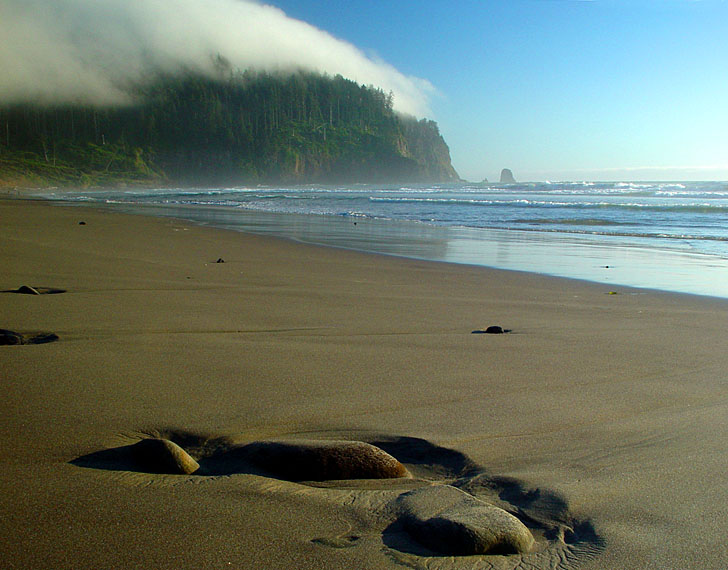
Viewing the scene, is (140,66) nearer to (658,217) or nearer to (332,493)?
(658,217)

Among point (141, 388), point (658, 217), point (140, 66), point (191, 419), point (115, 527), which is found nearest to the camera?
point (115, 527)

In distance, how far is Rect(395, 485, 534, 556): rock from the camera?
5.25ft

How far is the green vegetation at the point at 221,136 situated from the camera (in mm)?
83750

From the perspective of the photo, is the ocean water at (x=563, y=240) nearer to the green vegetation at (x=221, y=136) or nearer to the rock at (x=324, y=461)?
the rock at (x=324, y=461)

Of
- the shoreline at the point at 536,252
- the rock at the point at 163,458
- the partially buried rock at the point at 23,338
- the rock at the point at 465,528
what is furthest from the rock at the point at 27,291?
the shoreline at the point at 536,252

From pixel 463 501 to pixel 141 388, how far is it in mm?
1642

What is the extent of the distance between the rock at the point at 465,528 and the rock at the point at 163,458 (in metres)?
0.74

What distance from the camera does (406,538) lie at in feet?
5.49

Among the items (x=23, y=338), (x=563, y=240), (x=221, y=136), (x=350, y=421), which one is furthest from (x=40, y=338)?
(x=221, y=136)

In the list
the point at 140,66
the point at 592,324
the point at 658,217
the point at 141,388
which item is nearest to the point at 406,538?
the point at 141,388

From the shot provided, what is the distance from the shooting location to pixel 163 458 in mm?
2006

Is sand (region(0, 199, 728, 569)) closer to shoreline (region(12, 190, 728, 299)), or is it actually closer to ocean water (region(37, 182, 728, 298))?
shoreline (region(12, 190, 728, 299))

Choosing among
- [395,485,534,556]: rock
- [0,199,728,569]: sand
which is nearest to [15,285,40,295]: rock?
[0,199,728,569]: sand

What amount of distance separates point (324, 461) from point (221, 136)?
352 ft
